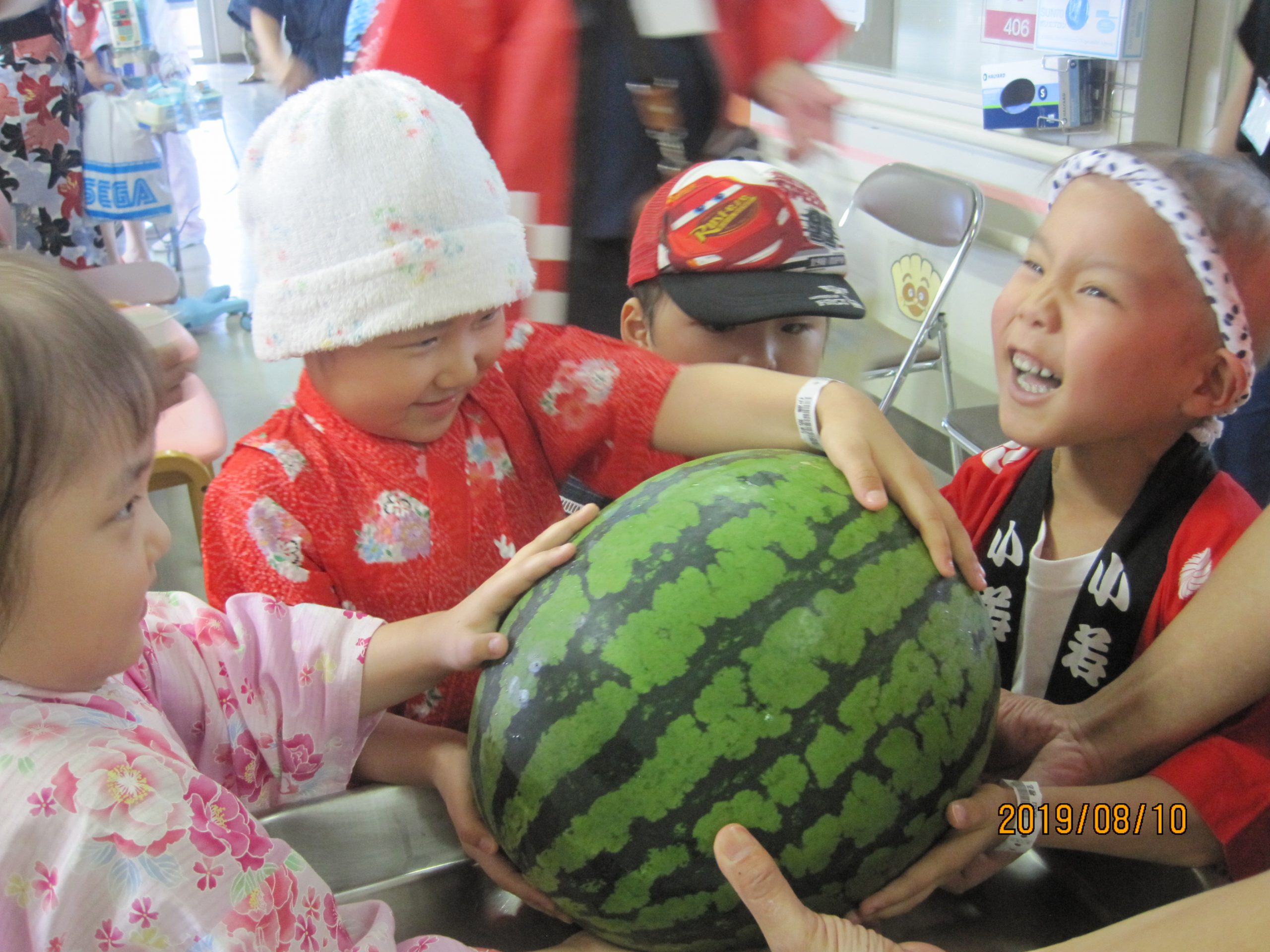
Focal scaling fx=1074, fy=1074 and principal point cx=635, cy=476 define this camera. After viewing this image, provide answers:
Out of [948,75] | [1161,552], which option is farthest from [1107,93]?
[1161,552]

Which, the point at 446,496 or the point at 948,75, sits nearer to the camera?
the point at 446,496

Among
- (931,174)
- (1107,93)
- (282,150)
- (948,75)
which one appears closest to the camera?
(282,150)

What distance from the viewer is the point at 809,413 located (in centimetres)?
125

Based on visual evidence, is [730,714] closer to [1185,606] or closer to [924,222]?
[1185,606]

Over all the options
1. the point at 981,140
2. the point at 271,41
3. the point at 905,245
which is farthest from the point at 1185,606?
the point at 271,41

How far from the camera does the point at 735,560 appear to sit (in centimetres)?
97

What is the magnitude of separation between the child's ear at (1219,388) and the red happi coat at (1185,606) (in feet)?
0.32

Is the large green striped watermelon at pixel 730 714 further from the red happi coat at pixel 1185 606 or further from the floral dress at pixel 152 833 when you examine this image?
the red happi coat at pixel 1185 606

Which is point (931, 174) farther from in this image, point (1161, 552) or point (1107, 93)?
point (1161, 552)

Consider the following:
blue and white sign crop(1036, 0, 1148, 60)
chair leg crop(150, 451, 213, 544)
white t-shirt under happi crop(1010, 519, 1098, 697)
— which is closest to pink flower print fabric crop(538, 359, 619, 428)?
white t-shirt under happi crop(1010, 519, 1098, 697)

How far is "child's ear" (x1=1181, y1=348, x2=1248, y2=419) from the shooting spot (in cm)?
125

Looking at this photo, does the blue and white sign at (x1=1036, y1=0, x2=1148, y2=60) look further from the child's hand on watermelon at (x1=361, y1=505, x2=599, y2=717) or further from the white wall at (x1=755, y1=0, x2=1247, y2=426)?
the child's hand on watermelon at (x1=361, y1=505, x2=599, y2=717)

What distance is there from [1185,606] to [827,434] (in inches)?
18.7

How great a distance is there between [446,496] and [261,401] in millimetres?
4325
